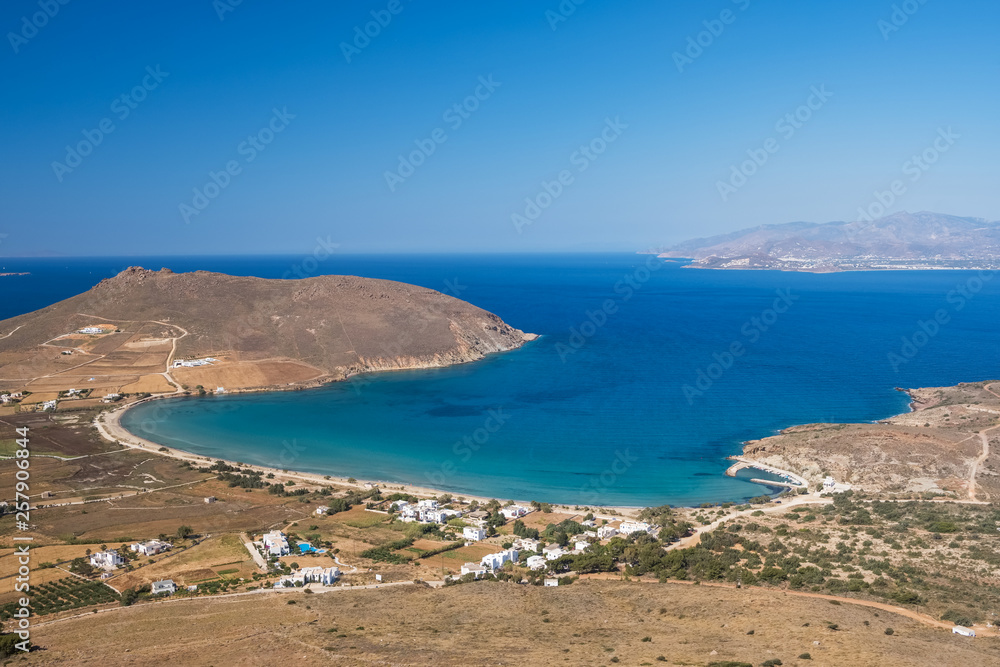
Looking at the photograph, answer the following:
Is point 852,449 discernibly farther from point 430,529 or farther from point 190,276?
point 190,276

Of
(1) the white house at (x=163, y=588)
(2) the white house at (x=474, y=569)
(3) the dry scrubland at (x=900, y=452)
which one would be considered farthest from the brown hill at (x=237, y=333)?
(2) the white house at (x=474, y=569)

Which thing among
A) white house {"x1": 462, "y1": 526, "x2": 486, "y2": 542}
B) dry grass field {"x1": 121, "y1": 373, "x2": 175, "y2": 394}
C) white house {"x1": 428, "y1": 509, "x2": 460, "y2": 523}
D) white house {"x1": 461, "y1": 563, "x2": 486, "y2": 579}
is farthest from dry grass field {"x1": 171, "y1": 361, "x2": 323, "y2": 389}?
white house {"x1": 461, "y1": 563, "x2": 486, "y2": 579}

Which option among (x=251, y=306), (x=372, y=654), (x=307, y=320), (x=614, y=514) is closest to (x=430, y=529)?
(x=614, y=514)

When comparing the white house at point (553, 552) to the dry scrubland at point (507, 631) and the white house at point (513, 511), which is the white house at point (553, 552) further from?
the white house at point (513, 511)

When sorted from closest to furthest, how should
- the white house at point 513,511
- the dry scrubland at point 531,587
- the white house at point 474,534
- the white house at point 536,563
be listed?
the dry scrubland at point 531,587 < the white house at point 536,563 < the white house at point 474,534 < the white house at point 513,511

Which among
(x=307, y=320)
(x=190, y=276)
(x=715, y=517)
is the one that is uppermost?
(x=190, y=276)

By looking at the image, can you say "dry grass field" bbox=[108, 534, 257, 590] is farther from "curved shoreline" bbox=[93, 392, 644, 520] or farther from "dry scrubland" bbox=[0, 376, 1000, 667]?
"curved shoreline" bbox=[93, 392, 644, 520]
